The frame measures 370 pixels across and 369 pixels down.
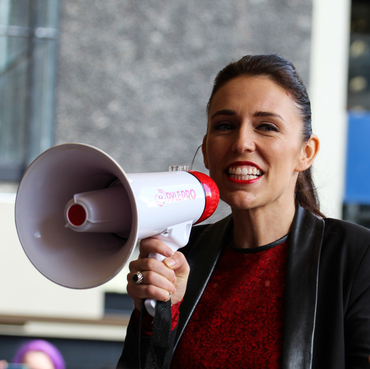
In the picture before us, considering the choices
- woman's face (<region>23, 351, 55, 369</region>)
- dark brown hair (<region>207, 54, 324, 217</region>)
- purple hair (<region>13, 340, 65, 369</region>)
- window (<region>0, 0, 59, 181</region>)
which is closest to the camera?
woman's face (<region>23, 351, 55, 369</region>)

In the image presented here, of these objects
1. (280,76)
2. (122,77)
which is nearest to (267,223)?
(280,76)

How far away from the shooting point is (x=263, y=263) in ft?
4.99

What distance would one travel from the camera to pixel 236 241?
166cm

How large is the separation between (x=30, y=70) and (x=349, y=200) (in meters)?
2.98

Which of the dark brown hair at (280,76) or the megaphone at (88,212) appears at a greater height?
the dark brown hair at (280,76)

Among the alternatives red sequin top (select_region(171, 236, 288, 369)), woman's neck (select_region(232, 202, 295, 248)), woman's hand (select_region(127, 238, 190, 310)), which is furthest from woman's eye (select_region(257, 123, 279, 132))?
woman's hand (select_region(127, 238, 190, 310))

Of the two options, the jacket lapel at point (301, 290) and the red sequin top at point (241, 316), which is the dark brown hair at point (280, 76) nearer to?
the jacket lapel at point (301, 290)

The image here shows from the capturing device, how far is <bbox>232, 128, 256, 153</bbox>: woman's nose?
145 centimetres

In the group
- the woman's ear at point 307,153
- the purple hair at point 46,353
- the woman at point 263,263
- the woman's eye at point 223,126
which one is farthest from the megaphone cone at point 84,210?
the woman's ear at point 307,153

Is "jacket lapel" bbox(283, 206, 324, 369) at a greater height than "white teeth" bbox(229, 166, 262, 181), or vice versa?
"white teeth" bbox(229, 166, 262, 181)

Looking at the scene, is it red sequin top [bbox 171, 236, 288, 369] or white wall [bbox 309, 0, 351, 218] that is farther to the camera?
white wall [bbox 309, 0, 351, 218]

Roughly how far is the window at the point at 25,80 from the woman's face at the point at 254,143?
251 centimetres

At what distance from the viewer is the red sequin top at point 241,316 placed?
4.40 ft

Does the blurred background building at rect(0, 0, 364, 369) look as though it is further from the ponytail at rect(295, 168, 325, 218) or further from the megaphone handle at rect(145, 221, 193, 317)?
the megaphone handle at rect(145, 221, 193, 317)
